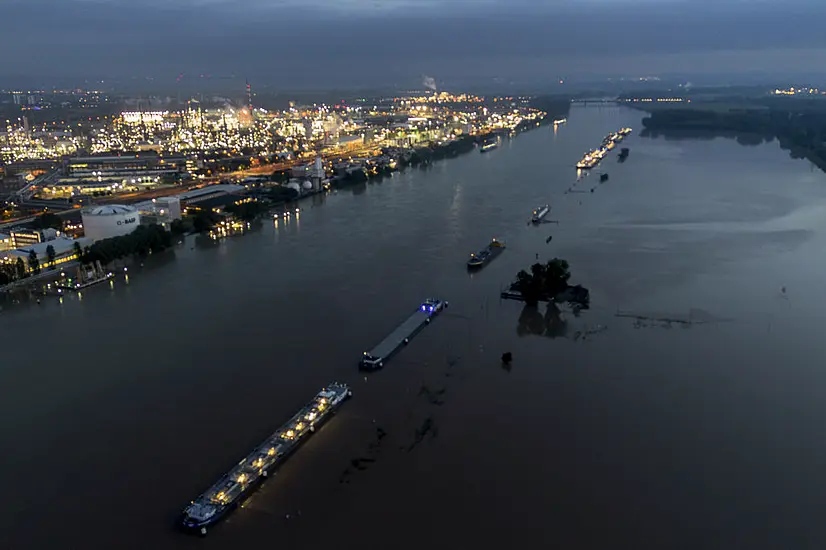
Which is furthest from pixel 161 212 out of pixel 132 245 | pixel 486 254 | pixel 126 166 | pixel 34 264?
pixel 126 166

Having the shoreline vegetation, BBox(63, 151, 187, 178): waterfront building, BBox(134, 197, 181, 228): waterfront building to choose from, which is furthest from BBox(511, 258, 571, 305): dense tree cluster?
the shoreline vegetation

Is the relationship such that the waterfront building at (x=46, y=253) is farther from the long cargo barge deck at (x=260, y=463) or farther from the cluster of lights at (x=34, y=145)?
the cluster of lights at (x=34, y=145)

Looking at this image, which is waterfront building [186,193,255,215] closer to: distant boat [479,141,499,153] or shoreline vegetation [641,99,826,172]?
distant boat [479,141,499,153]

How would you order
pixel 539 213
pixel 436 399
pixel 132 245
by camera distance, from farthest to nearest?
pixel 539 213, pixel 132 245, pixel 436 399

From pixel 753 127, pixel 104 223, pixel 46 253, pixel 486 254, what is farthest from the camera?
pixel 753 127

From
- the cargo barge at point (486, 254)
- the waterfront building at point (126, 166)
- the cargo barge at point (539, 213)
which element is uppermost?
the waterfront building at point (126, 166)

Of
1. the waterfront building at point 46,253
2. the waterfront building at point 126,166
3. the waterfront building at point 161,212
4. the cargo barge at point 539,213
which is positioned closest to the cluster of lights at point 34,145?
the waterfront building at point 126,166

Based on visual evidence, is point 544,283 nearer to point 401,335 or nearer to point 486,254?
point 486,254
